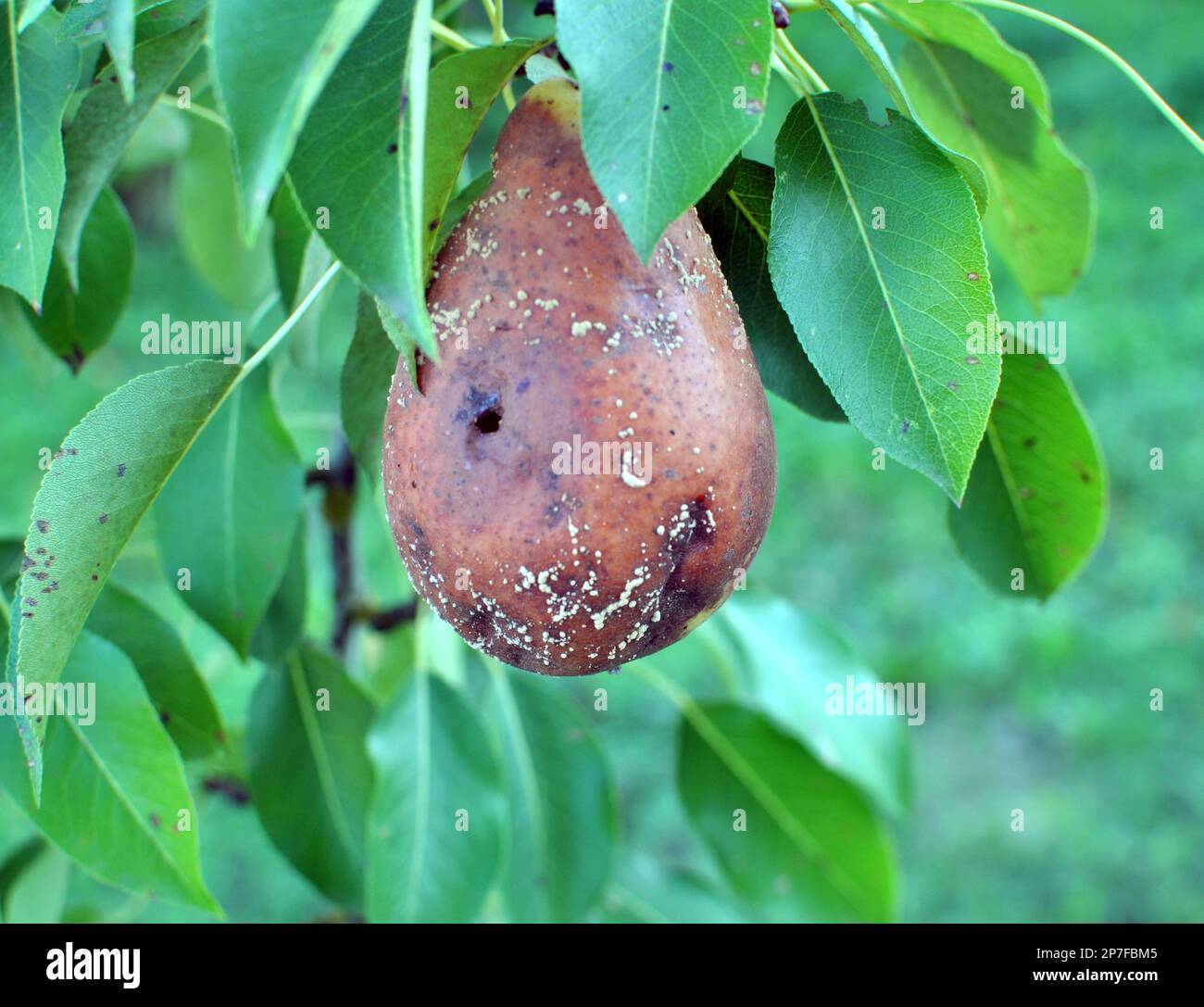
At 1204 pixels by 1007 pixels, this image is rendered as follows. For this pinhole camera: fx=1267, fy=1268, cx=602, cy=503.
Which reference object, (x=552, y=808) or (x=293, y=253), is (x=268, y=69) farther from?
(x=552, y=808)

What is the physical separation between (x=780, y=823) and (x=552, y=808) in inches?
12.4

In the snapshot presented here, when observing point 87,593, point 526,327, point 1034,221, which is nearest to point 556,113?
point 526,327

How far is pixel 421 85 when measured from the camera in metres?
0.69

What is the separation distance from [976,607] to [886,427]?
105 inches

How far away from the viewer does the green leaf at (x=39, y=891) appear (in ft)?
5.06

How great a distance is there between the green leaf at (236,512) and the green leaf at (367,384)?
147 mm

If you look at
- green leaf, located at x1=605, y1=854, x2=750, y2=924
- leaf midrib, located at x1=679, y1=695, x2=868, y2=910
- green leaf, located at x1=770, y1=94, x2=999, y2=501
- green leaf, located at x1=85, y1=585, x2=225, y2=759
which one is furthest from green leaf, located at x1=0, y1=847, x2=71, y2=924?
green leaf, located at x1=770, y1=94, x2=999, y2=501

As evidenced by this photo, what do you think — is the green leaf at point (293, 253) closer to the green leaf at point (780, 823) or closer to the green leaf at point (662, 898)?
the green leaf at point (780, 823)

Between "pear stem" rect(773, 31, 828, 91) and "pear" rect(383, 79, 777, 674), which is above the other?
"pear stem" rect(773, 31, 828, 91)

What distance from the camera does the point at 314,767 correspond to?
1576mm

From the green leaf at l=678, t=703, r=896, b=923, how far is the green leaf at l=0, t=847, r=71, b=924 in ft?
2.70

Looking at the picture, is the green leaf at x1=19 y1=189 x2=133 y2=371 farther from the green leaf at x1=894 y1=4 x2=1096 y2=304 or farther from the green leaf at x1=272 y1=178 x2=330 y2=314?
the green leaf at x1=894 y1=4 x2=1096 y2=304

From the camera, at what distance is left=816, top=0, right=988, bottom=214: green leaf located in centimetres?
81

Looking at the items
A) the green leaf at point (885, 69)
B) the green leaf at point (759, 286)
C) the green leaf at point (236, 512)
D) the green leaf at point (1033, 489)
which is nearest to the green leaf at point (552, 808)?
the green leaf at point (236, 512)
